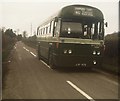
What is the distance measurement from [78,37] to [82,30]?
54 cm

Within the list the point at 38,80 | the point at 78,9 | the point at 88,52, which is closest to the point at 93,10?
the point at 78,9

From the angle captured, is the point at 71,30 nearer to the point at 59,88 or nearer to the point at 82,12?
the point at 82,12

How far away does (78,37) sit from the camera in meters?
16.4

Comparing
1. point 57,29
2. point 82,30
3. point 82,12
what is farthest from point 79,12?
point 57,29

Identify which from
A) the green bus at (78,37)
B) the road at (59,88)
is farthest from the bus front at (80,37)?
the road at (59,88)

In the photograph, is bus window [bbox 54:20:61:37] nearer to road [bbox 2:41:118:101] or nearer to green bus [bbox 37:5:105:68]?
green bus [bbox 37:5:105:68]

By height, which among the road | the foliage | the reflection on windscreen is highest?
the reflection on windscreen

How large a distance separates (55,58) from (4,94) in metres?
6.75

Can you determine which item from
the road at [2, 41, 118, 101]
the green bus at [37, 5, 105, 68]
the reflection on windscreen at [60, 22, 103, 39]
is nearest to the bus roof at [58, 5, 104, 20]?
the green bus at [37, 5, 105, 68]

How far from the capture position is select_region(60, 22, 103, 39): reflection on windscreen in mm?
16375

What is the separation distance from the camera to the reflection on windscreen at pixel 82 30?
1638 cm

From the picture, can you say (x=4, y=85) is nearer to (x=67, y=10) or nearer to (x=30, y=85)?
(x=30, y=85)

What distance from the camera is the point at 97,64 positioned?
54.2 ft

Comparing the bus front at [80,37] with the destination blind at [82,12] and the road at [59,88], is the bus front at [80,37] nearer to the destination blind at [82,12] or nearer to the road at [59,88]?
the destination blind at [82,12]
